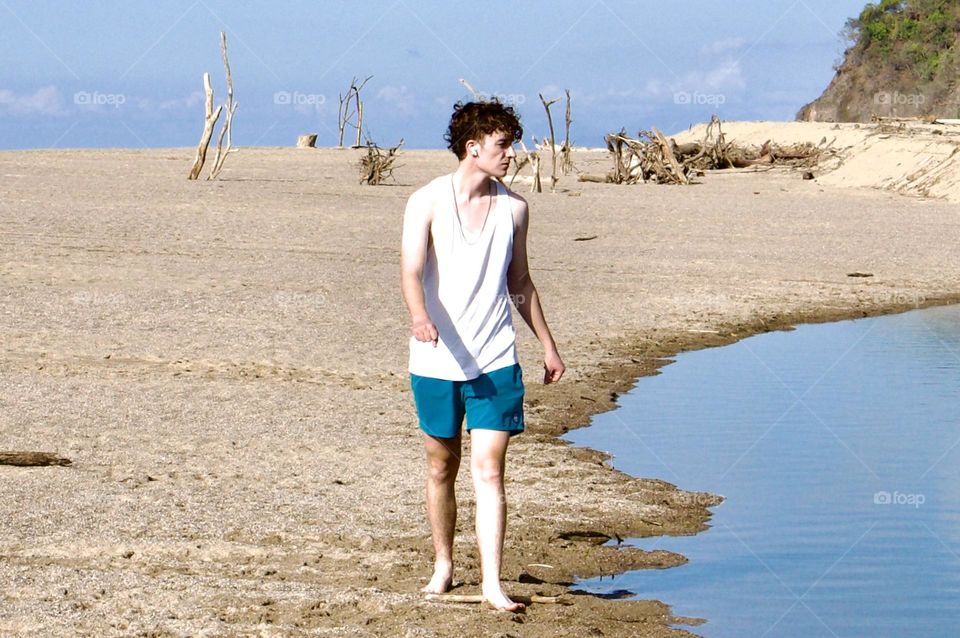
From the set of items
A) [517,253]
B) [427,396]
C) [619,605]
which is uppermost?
[517,253]

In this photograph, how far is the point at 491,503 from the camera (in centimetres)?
517

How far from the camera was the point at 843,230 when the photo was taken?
75.8 feet

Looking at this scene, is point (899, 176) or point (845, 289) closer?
point (845, 289)

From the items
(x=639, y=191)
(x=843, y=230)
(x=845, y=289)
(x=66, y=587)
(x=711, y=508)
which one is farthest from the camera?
(x=639, y=191)

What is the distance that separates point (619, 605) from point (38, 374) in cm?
605

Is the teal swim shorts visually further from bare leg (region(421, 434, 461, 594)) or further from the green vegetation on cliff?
the green vegetation on cliff

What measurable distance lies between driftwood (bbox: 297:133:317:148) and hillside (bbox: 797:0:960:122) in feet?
65.3

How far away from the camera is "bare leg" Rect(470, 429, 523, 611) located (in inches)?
201

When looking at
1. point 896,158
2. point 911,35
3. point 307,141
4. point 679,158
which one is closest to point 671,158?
point 679,158

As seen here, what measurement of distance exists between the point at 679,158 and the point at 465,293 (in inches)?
1296

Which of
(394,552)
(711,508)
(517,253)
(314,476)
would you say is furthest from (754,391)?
(517,253)

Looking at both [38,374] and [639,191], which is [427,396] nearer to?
[38,374]

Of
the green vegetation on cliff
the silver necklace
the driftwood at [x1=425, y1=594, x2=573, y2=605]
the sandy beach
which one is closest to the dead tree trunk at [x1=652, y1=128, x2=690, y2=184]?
the sandy beach

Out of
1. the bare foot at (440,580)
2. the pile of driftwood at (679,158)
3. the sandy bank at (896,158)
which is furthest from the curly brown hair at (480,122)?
the pile of driftwood at (679,158)
